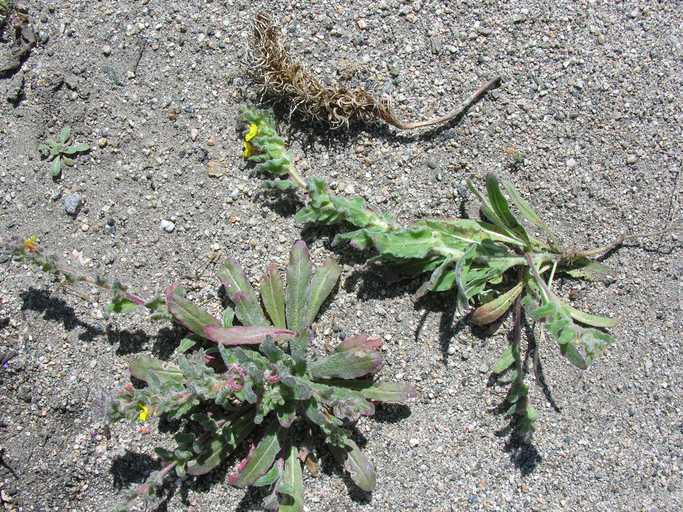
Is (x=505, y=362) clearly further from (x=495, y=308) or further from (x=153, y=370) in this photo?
(x=153, y=370)

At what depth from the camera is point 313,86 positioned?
3.55m

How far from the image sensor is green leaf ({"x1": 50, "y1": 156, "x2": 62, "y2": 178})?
364 cm

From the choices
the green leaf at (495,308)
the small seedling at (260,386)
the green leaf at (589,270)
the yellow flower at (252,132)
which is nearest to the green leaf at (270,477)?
the small seedling at (260,386)

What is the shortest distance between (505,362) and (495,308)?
0.94 ft

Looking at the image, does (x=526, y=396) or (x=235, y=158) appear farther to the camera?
(x=235, y=158)

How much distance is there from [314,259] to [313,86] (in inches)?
36.2

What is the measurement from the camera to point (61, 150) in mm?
3666

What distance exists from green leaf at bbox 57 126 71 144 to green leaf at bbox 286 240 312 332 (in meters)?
1.43

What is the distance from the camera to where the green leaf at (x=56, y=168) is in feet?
12.0

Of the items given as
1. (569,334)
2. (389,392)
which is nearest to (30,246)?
(389,392)

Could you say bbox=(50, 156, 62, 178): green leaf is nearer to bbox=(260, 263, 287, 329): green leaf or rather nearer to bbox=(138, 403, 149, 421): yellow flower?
bbox=(260, 263, 287, 329): green leaf

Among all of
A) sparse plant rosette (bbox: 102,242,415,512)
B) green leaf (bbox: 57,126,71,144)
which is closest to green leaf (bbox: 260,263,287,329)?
sparse plant rosette (bbox: 102,242,415,512)

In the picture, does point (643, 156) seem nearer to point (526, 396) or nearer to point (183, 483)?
point (526, 396)

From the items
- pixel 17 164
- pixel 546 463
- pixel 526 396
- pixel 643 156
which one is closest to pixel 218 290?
pixel 17 164
